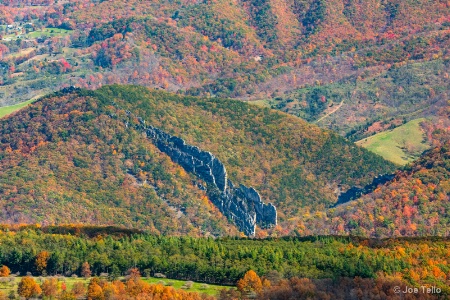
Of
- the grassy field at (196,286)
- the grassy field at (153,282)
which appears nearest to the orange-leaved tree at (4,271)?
the grassy field at (153,282)

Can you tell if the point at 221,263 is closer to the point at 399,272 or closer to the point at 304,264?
the point at 304,264

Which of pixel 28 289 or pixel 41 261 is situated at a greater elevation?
pixel 41 261

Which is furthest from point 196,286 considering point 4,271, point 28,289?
point 4,271

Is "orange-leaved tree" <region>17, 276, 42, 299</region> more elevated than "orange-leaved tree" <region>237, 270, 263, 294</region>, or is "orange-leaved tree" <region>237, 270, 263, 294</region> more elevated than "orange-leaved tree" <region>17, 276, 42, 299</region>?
"orange-leaved tree" <region>237, 270, 263, 294</region>

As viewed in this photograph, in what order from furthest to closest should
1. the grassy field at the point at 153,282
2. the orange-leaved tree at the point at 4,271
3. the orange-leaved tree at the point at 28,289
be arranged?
the orange-leaved tree at the point at 4,271
the grassy field at the point at 153,282
the orange-leaved tree at the point at 28,289

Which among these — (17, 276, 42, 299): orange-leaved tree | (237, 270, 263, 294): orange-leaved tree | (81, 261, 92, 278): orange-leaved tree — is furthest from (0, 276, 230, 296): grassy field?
(237, 270, 263, 294): orange-leaved tree

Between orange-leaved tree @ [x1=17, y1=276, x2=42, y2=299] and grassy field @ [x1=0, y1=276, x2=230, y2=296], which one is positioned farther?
grassy field @ [x1=0, y1=276, x2=230, y2=296]

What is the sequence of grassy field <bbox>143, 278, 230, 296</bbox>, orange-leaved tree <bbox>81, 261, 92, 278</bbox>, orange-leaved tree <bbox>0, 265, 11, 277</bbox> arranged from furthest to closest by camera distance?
orange-leaved tree <bbox>81, 261, 92, 278</bbox>
orange-leaved tree <bbox>0, 265, 11, 277</bbox>
grassy field <bbox>143, 278, 230, 296</bbox>

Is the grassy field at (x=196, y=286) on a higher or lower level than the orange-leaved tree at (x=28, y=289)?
higher

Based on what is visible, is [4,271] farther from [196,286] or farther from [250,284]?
[250,284]

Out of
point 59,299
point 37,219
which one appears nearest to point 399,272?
point 59,299

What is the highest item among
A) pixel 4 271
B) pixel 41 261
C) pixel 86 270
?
pixel 41 261

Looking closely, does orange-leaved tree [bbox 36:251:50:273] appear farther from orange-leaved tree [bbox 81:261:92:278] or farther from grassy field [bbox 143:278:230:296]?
grassy field [bbox 143:278:230:296]

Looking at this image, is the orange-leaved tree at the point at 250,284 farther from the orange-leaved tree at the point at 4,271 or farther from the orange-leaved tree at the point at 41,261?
the orange-leaved tree at the point at 4,271
